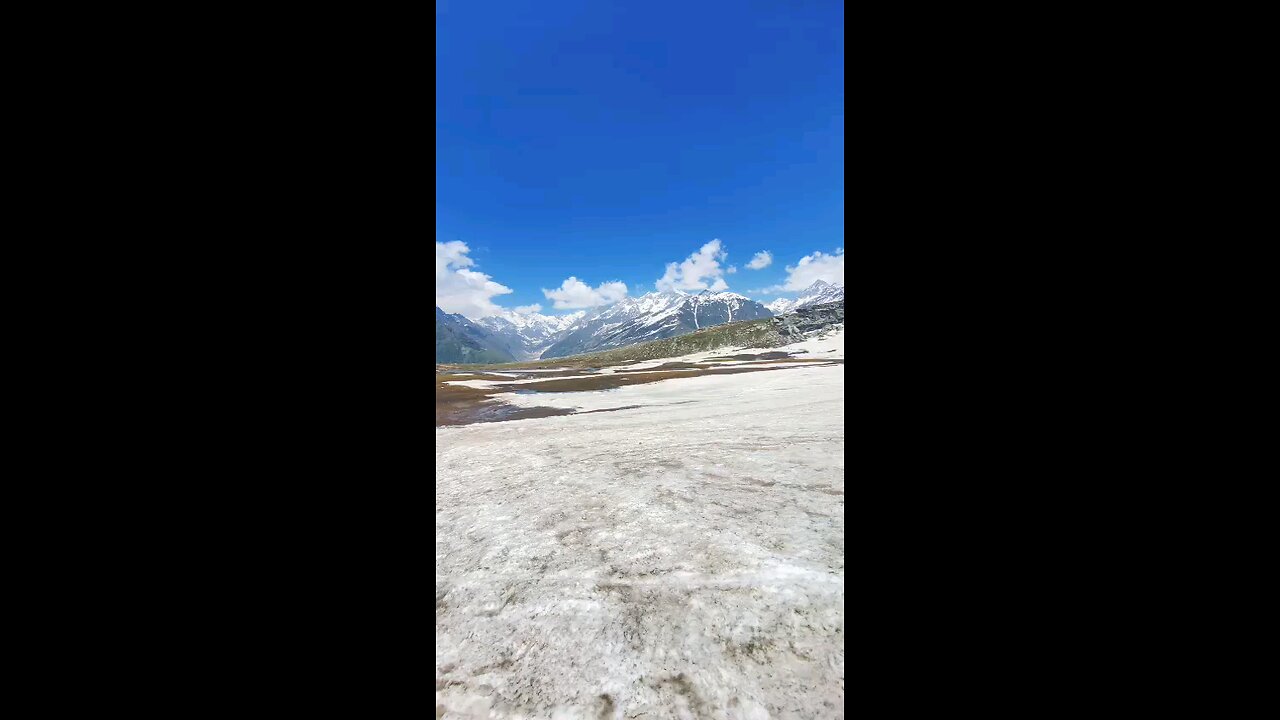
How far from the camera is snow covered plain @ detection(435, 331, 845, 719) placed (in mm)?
3246

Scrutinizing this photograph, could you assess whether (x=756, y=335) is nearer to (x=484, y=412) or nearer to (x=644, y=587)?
(x=484, y=412)

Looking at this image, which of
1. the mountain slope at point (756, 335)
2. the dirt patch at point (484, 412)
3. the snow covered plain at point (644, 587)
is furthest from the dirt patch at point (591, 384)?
the mountain slope at point (756, 335)

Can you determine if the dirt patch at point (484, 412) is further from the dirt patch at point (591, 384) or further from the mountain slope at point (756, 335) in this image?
the mountain slope at point (756, 335)

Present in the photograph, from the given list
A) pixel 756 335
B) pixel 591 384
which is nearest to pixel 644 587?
pixel 591 384

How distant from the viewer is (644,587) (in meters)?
4.59

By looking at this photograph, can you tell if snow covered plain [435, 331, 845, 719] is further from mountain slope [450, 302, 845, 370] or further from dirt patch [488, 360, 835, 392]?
mountain slope [450, 302, 845, 370]
